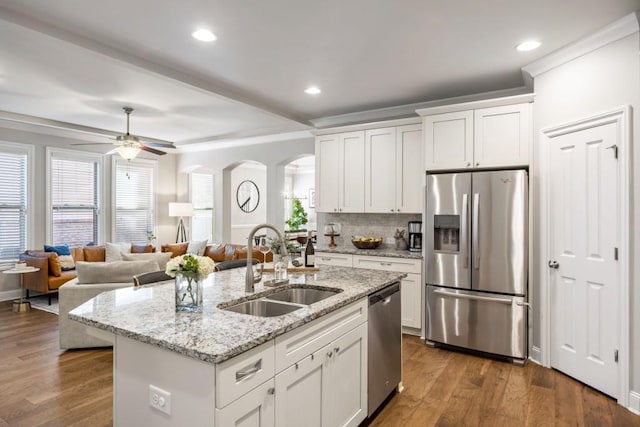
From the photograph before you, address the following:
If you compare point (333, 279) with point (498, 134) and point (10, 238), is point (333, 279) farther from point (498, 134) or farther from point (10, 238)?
point (10, 238)

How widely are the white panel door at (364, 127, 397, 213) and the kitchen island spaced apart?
8.52 feet

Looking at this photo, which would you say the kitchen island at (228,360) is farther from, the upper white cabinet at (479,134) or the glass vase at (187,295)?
the upper white cabinet at (479,134)

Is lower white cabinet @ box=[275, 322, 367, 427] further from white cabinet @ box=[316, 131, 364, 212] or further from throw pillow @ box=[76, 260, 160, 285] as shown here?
white cabinet @ box=[316, 131, 364, 212]

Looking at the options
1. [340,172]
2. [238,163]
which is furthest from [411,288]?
[238,163]

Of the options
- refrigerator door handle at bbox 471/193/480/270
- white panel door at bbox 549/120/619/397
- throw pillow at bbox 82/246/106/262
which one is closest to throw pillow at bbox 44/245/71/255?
throw pillow at bbox 82/246/106/262

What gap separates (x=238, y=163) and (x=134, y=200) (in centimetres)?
225

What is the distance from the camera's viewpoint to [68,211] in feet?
21.9

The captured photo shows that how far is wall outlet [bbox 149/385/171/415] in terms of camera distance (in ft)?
4.94

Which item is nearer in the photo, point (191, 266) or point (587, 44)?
point (191, 266)

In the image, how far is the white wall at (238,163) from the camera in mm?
6702

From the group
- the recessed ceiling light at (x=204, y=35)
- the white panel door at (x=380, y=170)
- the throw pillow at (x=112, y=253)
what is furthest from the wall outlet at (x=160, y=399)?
the throw pillow at (x=112, y=253)

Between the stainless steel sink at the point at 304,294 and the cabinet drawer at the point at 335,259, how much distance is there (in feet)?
7.39

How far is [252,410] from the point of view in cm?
152

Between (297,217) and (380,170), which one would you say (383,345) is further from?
(297,217)
